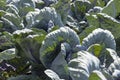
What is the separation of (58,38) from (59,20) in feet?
1.43

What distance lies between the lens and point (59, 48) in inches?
69.4

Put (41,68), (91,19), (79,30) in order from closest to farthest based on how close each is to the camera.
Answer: (41,68), (91,19), (79,30)

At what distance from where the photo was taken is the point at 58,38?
67.5 inches

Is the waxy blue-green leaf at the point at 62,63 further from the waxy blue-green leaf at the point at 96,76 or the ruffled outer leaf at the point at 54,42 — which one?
the waxy blue-green leaf at the point at 96,76

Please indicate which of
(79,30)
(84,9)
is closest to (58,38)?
(79,30)

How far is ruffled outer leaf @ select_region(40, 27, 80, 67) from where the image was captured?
1.69 m

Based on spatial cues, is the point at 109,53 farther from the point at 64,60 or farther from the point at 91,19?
the point at 91,19

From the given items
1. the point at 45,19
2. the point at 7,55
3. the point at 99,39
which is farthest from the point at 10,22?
the point at 99,39

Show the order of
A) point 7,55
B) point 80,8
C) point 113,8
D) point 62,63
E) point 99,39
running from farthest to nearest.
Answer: point 80,8, point 113,8, point 7,55, point 99,39, point 62,63

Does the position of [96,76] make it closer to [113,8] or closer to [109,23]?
[109,23]

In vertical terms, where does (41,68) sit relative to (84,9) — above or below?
below

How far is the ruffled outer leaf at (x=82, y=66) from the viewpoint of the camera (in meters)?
1.40

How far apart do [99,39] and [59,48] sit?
0.68ft

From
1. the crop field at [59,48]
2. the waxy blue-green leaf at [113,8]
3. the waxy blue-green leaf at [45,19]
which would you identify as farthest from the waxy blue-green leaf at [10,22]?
the waxy blue-green leaf at [113,8]
